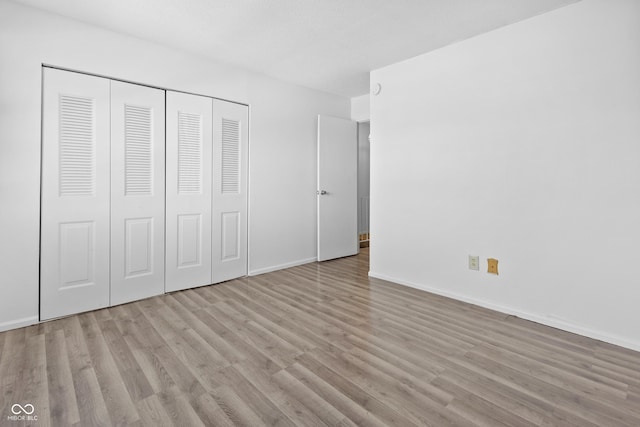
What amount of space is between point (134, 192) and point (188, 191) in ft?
1.63

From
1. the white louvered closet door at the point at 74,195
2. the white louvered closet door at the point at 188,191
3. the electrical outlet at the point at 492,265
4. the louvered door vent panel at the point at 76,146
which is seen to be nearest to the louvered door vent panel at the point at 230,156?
the white louvered closet door at the point at 188,191

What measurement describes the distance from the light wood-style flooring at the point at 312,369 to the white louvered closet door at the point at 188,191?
0.55 meters

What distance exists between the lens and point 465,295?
116 inches

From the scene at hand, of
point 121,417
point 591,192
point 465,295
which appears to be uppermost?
point 591,192

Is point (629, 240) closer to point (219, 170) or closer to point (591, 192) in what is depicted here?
point (591, 192)

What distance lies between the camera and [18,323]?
2.37m

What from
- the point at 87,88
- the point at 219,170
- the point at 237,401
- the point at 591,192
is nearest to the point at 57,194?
the point at 87,88

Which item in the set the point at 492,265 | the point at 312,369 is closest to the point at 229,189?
the point at 312,369

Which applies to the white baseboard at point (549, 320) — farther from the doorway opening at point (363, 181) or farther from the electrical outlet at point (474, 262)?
the doorway opening at point (363, 181)

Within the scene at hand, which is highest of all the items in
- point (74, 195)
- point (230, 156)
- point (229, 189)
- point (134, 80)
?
point (134, 80)

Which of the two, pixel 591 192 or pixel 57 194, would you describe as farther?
pixel 57 194

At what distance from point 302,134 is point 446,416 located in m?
3.58

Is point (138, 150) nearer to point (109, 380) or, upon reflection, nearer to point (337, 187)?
→ point (109, 380)

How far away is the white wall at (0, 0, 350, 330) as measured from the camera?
2330 millimetres
